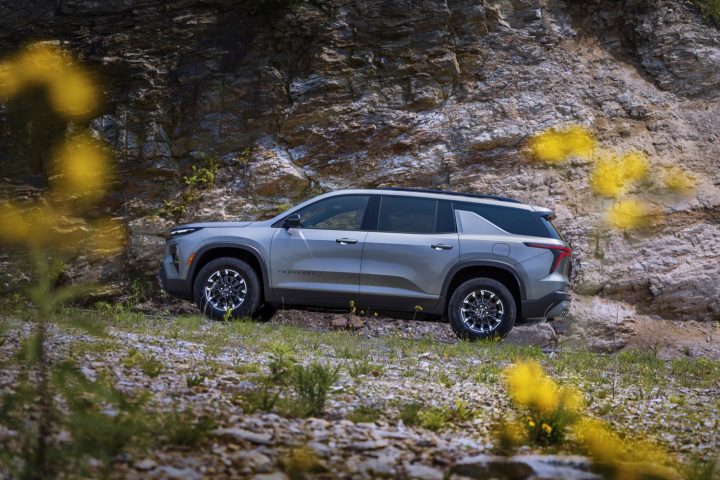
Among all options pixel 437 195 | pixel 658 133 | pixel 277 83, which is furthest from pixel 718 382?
pixel 277 83

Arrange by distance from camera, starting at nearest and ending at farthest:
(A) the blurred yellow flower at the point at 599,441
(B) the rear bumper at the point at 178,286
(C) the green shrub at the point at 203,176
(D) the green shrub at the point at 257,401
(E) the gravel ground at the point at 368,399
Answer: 1. (E) the gravel ground at the point at 368,399
2. (A) the blurred yellow flower at the point at 599,441
3. (D) the green shrub at the point at 257,401
4. (B) the rear bumper at the point at 178,286
5. (C) the green shrub at the point at 203,176

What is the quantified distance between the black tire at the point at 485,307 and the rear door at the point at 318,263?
1.19 m

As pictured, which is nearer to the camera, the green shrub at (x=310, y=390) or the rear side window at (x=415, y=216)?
the green shrub at (x=310, y=390)

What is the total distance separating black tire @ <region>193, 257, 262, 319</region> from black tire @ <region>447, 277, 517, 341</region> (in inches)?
93.4

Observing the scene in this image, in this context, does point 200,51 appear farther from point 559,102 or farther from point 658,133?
point 658,133

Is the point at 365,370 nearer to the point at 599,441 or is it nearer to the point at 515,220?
the point at 599,441

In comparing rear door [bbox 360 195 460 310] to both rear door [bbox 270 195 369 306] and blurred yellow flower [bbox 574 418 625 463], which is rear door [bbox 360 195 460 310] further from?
blurred yellow flower [bbox 574 418 625 463]

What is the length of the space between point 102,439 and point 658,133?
1263 cm

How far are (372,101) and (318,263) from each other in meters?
5.69

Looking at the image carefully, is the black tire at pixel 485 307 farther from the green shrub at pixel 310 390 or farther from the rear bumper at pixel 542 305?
the green shrub at pixel 310 390

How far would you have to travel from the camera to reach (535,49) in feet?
47.4

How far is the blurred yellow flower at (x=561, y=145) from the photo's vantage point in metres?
13.6

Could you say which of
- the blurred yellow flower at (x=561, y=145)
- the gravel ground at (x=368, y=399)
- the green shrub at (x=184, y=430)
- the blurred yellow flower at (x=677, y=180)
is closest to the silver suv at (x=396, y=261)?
the gravel ground at (x=368, y=399)

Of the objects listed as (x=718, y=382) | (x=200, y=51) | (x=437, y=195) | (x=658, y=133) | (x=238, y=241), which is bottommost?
(x=718, y=382)
